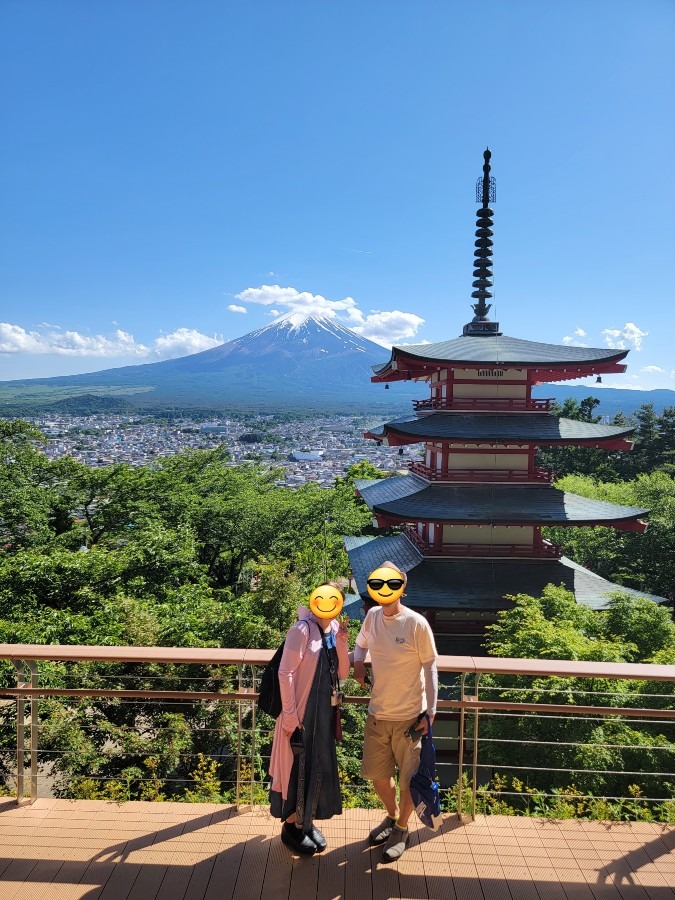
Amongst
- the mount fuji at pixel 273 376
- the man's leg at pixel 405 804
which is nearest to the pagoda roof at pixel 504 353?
the man's leg at pixel 405 804

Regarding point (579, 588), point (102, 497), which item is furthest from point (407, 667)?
point (102, 497)

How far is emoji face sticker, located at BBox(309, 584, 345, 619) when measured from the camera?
3.03 metres

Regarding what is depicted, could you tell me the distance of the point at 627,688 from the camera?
26.5ft

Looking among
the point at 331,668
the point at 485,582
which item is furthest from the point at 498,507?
the point at 331,668

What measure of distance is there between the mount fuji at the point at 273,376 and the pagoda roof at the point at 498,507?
139369 mm

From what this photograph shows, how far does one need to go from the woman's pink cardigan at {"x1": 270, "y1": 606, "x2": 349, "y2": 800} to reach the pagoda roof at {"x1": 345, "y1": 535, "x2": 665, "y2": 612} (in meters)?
7.46

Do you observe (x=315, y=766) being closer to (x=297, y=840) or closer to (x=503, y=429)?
(x=297, y=840)

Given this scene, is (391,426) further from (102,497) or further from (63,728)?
(102,497)

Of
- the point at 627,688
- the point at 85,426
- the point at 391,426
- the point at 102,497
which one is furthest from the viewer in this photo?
the point at 85,426

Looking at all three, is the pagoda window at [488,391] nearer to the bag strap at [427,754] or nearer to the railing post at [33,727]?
the bag strap at [427,754]

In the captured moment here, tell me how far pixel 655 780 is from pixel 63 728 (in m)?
7.31

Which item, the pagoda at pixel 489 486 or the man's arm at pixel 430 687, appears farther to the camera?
the pagoda at pixel 489 486

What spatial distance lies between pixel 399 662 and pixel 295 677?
22.2 inches

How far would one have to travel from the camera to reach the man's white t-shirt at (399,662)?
304 cm
